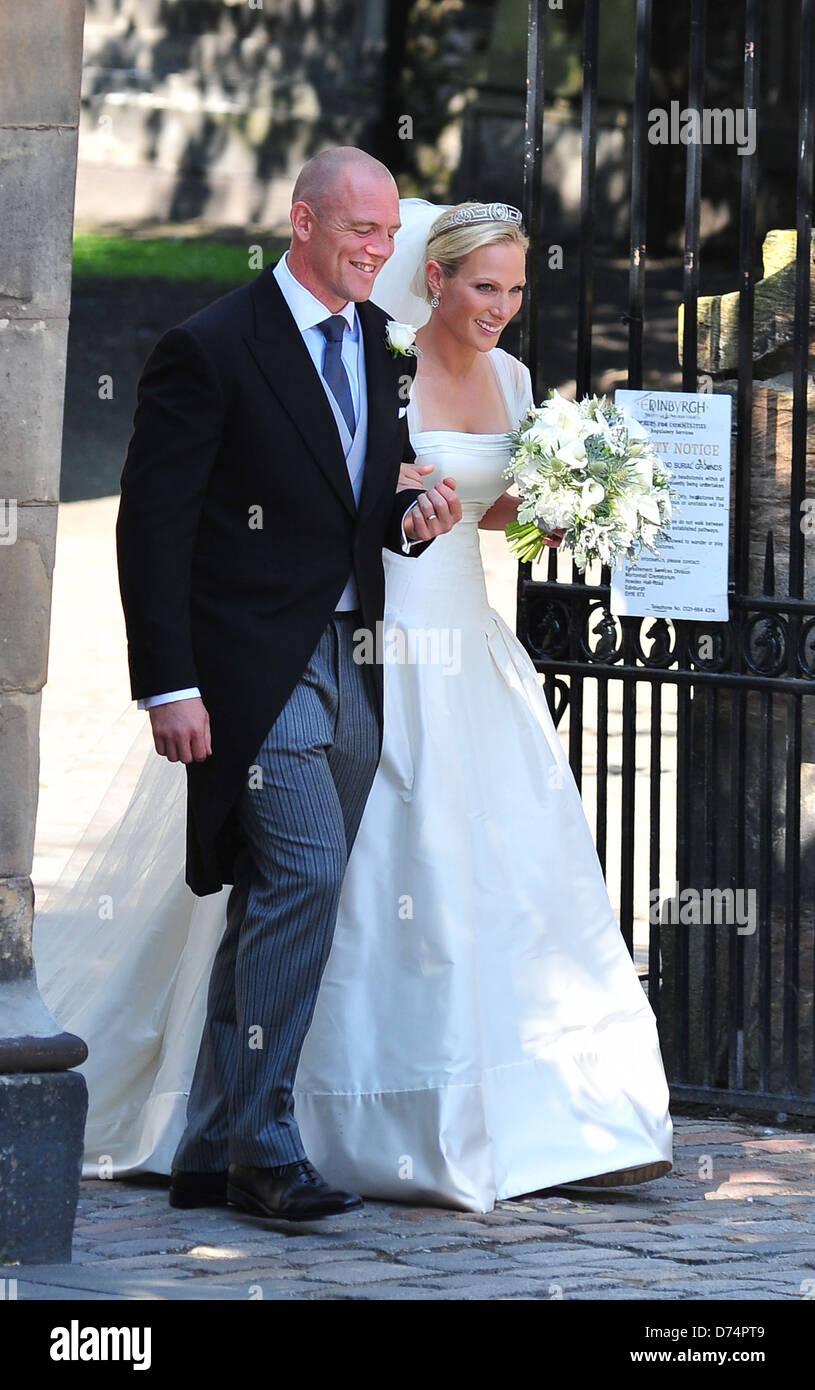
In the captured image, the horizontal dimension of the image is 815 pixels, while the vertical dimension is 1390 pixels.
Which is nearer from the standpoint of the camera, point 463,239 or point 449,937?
point 449,937

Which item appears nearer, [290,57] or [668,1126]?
[668,1126]

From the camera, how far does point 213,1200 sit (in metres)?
4.50

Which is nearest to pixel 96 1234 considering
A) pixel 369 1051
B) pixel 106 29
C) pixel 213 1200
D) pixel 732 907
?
pixel 213 1200

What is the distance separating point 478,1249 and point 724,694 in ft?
6.21

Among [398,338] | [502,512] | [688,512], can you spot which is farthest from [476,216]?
[688,512]

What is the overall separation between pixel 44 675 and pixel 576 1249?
158 cm

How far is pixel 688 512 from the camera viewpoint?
17.5 ft

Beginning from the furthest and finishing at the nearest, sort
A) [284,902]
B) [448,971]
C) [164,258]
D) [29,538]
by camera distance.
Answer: [164,258]
[448,971]
[284,902]
[29,538]

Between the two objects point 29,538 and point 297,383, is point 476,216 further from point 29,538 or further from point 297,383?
point 29,538

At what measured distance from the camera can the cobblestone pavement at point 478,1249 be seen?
3.83 m

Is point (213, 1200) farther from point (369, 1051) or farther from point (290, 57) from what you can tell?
point (290, 57)

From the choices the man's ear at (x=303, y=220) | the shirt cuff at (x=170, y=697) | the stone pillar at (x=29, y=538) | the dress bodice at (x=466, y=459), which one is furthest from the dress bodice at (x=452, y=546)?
the stone pillar at (x=29, y=538)

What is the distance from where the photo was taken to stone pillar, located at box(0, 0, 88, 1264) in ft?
12.4

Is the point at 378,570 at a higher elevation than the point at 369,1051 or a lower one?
higher
